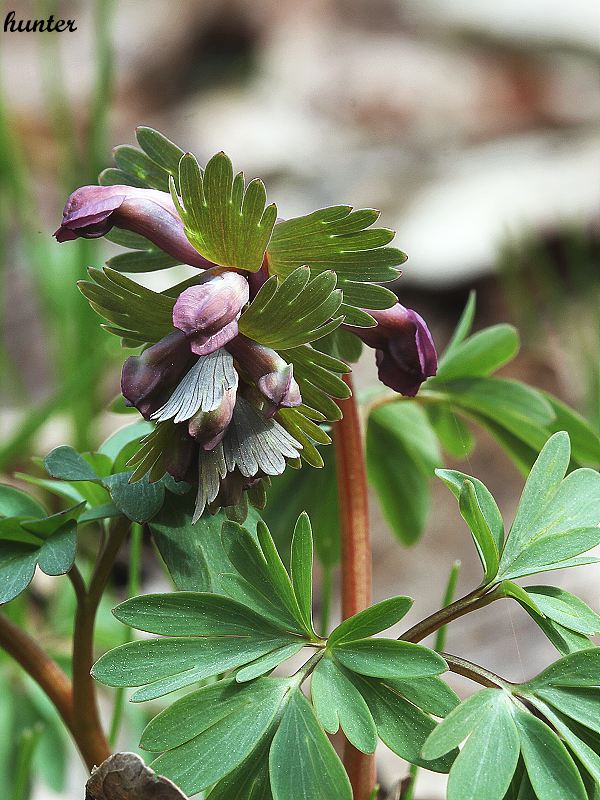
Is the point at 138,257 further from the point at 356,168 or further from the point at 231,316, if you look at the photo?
the point at 356,168

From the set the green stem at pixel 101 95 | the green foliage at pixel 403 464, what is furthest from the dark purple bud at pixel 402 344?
the green stem at pixel 101 95

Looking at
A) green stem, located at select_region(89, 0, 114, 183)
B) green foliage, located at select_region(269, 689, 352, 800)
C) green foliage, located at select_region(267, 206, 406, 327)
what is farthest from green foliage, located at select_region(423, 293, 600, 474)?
green stem, located at select_region(89, 0, 114, 183)

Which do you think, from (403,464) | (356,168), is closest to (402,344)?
(403,464)

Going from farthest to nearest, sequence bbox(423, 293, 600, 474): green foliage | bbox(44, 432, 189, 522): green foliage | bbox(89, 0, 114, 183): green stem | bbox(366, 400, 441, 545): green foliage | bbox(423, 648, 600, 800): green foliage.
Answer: bbox(89, 0, 114, 183): green stem, bbox(366, 400, 441, 545): green foliage, bbox(423, 293, 600, 474): green foliage, bbox(44, 432, 189, 522): green foliage, bbox(423, 648, 600, 800): green foliage

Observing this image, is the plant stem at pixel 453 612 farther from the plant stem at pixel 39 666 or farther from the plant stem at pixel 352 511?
the plant stem at pixel 39 666

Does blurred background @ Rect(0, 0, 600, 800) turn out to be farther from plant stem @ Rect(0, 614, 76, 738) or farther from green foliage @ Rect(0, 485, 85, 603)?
green foliage @ Rect(0, 485, 85, 603)

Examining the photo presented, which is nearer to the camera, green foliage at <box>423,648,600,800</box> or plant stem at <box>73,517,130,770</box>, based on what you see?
green foliage at <box>423,648,600,800</box>

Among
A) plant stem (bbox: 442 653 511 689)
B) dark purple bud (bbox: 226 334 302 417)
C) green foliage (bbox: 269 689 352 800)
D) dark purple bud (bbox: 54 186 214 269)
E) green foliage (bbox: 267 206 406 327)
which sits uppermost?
dark purple bud (bbox: 54 186 214 269)
